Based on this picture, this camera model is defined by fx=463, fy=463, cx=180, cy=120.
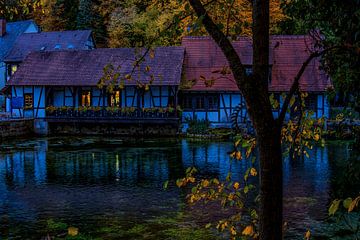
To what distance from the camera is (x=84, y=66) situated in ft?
126

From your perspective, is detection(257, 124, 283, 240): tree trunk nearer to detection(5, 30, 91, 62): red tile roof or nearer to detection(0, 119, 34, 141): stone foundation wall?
detection(0, 119, 34, 141): stone foundation wall

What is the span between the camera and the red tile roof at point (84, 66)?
36.6m

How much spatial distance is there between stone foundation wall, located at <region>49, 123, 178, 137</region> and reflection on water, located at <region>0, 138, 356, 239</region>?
14.9 ft

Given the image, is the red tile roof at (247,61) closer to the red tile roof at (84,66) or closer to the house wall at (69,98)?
the red tile roof at (84,66)

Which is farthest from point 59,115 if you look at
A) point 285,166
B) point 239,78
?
point 239,78

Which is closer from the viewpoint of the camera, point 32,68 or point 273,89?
point 273,89

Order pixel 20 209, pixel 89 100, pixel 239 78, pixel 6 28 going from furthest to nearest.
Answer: pixel 6 28 → pixel 89 100 → pixel 20 209 → pixel 239 78

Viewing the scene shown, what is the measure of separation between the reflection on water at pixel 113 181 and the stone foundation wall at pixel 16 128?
3757mm

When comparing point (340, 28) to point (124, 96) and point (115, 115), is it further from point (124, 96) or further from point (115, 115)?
point (124, 96)

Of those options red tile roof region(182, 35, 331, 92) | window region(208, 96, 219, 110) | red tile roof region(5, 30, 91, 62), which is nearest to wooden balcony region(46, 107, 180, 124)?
window region(208, 96, 219, 110)

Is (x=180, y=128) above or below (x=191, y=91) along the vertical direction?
below

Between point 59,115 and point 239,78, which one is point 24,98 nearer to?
point 59,115

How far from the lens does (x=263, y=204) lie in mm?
3412

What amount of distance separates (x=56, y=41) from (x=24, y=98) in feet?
46.8
